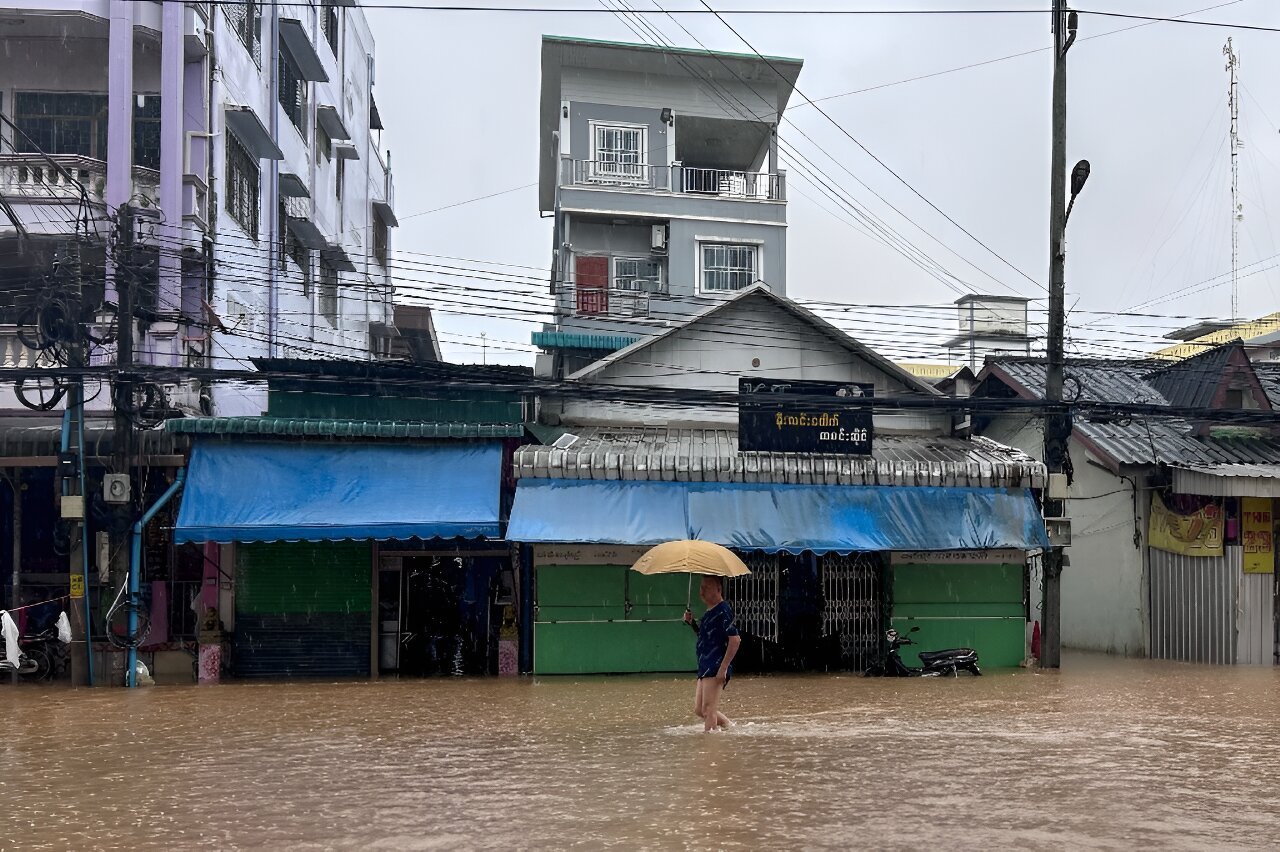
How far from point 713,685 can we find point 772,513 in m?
7.84

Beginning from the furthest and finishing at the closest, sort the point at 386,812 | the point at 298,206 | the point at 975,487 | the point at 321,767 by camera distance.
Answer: the point at 298,206 < the point at 975,487 < the point at 321,767 < the point at 386,812

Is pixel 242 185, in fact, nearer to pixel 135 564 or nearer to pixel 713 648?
pixel 135 564

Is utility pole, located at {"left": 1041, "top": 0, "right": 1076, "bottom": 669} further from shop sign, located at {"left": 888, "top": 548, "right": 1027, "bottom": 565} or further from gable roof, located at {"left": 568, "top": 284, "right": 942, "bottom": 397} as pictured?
gable roof, located at {"left": 568, "top": 284, "right": 942, "bottom": 397}

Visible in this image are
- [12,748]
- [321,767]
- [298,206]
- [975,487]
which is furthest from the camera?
[298,206]

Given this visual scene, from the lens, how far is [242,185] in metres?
26.9

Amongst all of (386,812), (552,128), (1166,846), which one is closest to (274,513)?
(386,812)

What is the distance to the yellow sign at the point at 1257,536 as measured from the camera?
2278 centimetres

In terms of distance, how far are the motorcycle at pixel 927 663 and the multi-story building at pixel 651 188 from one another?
49.7ft

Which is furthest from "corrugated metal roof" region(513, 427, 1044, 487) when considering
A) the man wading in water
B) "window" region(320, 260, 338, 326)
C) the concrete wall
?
"window" region(320, 260, 338, 326)

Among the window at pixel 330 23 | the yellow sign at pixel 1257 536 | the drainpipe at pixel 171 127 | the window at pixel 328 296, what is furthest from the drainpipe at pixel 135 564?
the yellow sign at pixel 1257 536

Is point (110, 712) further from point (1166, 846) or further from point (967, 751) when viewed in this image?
point (1166, 846)

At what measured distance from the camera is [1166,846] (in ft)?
26.4

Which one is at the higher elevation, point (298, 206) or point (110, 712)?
point (298, 206)

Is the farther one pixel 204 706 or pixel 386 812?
pixel 204 706
